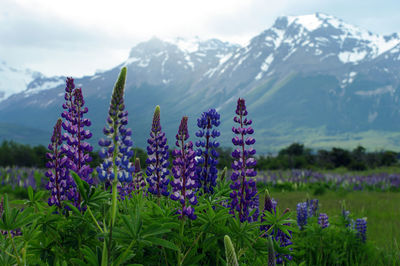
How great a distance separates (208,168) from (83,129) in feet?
4.16

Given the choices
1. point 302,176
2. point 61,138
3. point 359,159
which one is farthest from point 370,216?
point 359,159

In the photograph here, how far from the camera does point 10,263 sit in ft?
8.34

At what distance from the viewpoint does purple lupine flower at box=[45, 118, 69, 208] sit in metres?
3.09

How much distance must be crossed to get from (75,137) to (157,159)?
762 mm

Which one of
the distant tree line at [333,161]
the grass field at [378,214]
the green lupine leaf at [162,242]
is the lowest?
the grass field at [378,214]

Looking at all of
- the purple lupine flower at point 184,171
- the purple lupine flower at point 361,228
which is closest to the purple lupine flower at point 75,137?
the purple lupine flower at point 184,171

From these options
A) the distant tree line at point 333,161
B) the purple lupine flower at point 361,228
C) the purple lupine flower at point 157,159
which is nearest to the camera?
the purple lupine flower at point 157,159

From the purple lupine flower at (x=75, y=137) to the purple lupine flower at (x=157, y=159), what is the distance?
0.52 meters

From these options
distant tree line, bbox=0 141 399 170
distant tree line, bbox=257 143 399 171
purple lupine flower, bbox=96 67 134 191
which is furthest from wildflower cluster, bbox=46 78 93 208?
distant tree line, bbox=257 143 399 171

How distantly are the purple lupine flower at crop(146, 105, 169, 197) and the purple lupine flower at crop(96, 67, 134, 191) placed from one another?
79 cm

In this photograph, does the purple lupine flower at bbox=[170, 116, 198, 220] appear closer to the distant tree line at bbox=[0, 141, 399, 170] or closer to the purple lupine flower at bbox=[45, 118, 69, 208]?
the purple lupine flower at bbox=[45, 118, 69, 208]

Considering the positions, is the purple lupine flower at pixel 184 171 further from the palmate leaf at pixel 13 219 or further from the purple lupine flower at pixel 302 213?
the purple lupine flower at pixel 302 213

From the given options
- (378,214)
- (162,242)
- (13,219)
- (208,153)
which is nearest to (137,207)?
(162,242)

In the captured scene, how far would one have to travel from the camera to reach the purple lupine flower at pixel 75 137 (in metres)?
3.12
